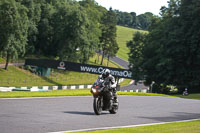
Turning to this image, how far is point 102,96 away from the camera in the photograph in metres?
15.0

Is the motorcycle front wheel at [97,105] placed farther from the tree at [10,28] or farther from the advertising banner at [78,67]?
the tree at [10,28]

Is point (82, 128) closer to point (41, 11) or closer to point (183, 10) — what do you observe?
point (183, 10)

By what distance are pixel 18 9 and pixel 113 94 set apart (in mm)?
52758

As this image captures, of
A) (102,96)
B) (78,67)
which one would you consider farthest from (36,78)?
(102,96)

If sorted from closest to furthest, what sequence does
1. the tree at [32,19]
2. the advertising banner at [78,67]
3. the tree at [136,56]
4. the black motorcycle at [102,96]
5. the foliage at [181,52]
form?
the black motorcycle at [102,96], the foliage at [181,52], the tree at [136,56], the advertising banner at [78,67], the tree at [32,19]

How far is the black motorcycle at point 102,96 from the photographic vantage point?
47.4ft

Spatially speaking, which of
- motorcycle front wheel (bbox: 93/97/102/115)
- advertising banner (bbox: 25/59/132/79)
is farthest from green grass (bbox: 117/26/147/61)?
motorcycle front wheel (bbox: 93/97/102/115)

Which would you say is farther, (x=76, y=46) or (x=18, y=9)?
(x=76, y=46)

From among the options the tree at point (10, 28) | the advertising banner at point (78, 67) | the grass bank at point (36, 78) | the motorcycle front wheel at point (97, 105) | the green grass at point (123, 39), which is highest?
the green grass at point (123, 39)

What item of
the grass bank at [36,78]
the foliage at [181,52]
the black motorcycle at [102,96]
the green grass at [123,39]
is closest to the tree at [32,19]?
the grass bank at [36,78]

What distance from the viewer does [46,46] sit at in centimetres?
8419

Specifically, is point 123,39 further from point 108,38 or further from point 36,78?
point 36,78

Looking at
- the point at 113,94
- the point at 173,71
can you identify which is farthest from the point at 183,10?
the point at 113,94

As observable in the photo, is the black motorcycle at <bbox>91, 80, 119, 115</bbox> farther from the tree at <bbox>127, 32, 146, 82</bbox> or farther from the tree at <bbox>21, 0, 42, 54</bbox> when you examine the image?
the tree at <bbox>21, 0, 42, 54</bbox>
